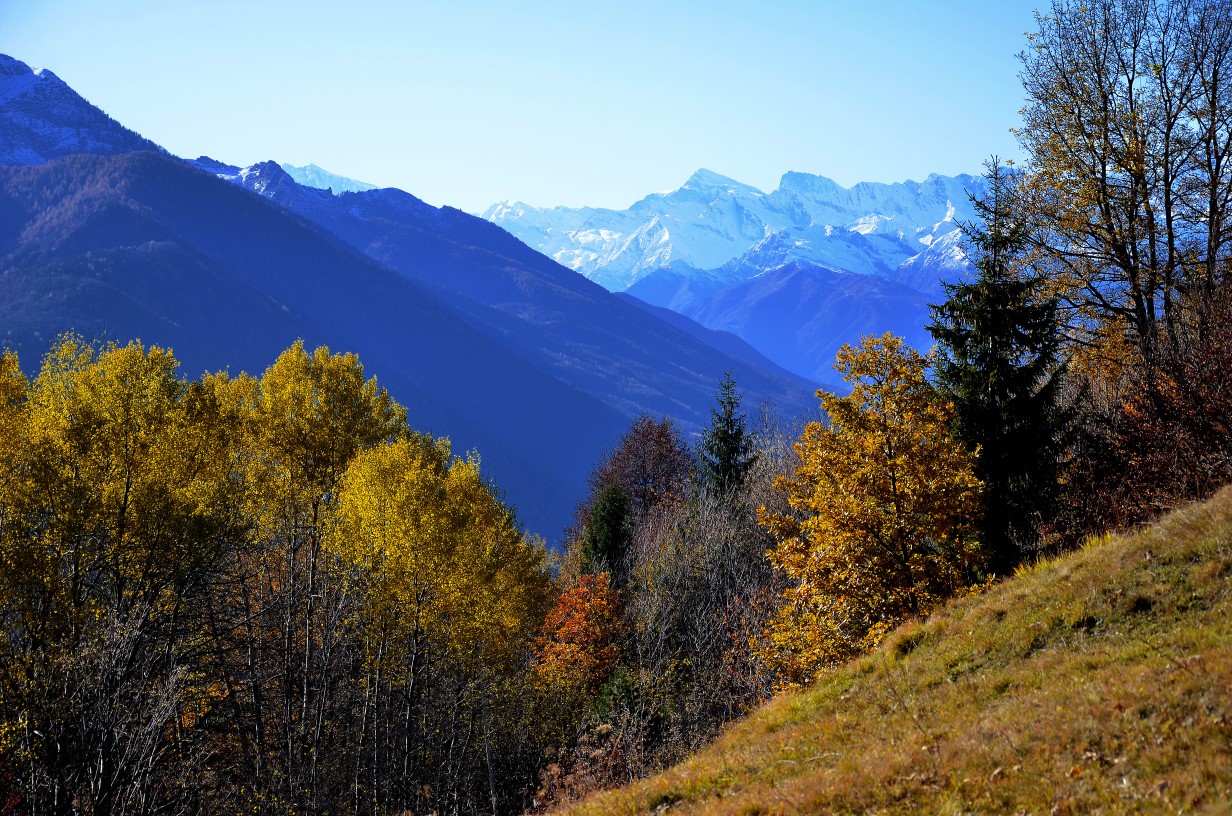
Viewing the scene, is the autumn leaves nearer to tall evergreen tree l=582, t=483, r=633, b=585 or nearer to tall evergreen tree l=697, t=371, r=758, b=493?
tall evergreen tree l=582, t=483, r=633, b=585

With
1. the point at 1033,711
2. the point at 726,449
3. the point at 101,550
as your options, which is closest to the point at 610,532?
the point at 726,449

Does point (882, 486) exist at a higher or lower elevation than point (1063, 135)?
lower

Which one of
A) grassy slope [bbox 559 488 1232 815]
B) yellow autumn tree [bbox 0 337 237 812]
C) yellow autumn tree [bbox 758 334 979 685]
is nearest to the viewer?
grassy slope [bbox 559 488 1232 815]

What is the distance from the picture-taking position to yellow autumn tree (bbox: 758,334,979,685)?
19312 millimetres

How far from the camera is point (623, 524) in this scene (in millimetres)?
51188

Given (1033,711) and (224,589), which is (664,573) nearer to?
(224,589)

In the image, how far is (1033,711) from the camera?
426 inches

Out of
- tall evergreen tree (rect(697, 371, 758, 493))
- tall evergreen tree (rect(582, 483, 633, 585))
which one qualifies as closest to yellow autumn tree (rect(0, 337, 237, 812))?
tall evergreen tree (rect(582, 483, 633, 585))

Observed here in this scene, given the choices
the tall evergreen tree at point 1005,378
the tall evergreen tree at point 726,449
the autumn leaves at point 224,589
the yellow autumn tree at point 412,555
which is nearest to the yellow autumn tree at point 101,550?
the autumn leaves at point 224,589

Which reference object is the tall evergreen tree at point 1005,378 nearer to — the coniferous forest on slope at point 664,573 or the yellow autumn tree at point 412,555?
the coniferous forest on slope at point 664,573

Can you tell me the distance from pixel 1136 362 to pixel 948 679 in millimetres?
17591

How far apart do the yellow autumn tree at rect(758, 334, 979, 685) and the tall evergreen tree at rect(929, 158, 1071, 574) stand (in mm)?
2623

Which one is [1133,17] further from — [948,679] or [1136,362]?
[948,679]

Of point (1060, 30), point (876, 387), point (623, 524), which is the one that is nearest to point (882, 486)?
point (876, 387)
